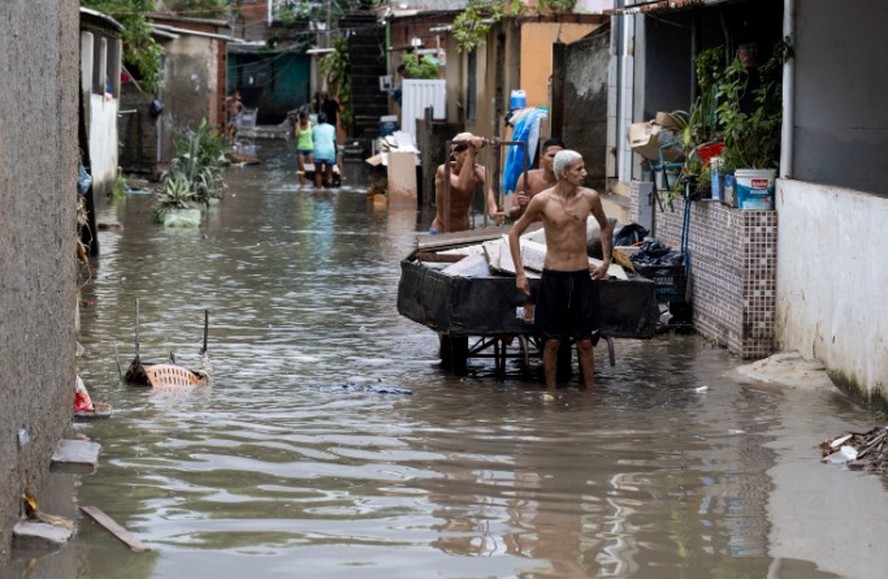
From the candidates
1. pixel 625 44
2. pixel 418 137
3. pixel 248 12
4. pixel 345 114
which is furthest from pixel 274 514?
pixel 248 12

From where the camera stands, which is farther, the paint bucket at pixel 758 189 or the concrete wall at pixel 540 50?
the concrete wall at pixel 540 50

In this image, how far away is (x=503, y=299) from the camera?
10.9m

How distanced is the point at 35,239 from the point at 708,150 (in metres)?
7.89

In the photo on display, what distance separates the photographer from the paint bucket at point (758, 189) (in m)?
12.5

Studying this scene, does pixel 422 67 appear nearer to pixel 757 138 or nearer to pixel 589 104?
pixel 589 104

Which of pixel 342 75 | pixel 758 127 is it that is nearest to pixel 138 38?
pixel 342 75

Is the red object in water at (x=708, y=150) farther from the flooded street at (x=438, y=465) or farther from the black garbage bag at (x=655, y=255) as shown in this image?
the flooded street at (x=438, y=465)

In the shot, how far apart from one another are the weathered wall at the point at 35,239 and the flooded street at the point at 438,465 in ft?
1.47

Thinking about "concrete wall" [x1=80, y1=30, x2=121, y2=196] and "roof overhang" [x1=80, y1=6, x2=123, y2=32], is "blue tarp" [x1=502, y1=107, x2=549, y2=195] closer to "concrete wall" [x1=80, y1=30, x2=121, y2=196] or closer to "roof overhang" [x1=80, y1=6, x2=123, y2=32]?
"roof overhang" [x1=80, y1=6, x2=123, y2=32]

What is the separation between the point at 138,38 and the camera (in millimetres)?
31062

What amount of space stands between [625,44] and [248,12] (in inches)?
1822

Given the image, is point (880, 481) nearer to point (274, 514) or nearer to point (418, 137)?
point (274, 514)

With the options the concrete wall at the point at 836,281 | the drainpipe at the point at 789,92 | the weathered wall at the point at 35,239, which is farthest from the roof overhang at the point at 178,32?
the weathered wall at the point at 35,239

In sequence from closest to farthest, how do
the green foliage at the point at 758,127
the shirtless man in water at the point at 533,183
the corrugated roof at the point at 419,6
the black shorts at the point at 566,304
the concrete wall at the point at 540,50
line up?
the black shorts at the point at 566,304 → the green foliage at the point at 758,127 → the shirtless man in water at the point at 533,183 → the concrete wall at the point at 540,50 → the corrugated roof at the point at 419,6
